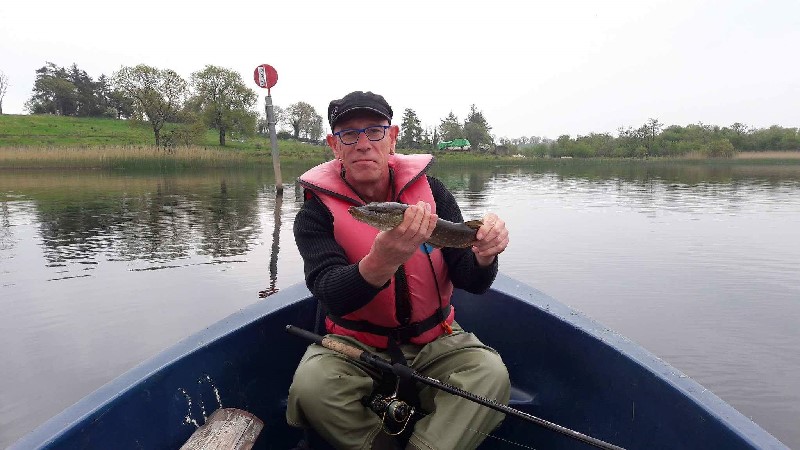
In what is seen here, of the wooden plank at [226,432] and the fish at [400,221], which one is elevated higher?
the fish at [400,221]

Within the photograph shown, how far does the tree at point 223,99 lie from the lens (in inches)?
2493

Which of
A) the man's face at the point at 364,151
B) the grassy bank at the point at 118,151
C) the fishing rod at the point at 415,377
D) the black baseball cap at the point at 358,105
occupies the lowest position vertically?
the fishing rod at the point at 415,377

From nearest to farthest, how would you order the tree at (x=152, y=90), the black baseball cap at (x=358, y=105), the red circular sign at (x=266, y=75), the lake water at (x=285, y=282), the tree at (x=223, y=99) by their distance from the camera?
the black baseball cap at (x=358, y=105) → the lake water at (x=285, y=282) → the red circular sign at (x=266, y=75) → the tree at (x=152, y=90) → the tree at (x=223, y=99)

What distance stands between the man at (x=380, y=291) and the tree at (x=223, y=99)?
213 ft

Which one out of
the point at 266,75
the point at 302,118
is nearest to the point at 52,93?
the point at 302,118

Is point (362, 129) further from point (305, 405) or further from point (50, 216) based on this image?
point (50, 216)

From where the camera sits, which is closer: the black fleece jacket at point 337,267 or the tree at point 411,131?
the black fleece jacket at point 337,267

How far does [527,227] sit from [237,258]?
787cm

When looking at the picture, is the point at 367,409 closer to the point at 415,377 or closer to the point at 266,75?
the point at 415,377

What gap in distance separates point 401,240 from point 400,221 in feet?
0.31

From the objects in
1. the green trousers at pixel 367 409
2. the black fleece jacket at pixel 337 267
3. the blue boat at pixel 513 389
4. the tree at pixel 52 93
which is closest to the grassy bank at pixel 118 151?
the tree at pixel 52 93

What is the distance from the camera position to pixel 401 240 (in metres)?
2.22

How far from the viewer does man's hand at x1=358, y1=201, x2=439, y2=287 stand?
220 cm

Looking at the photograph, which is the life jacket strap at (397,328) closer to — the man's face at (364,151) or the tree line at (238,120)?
the man's face at (364,151)
